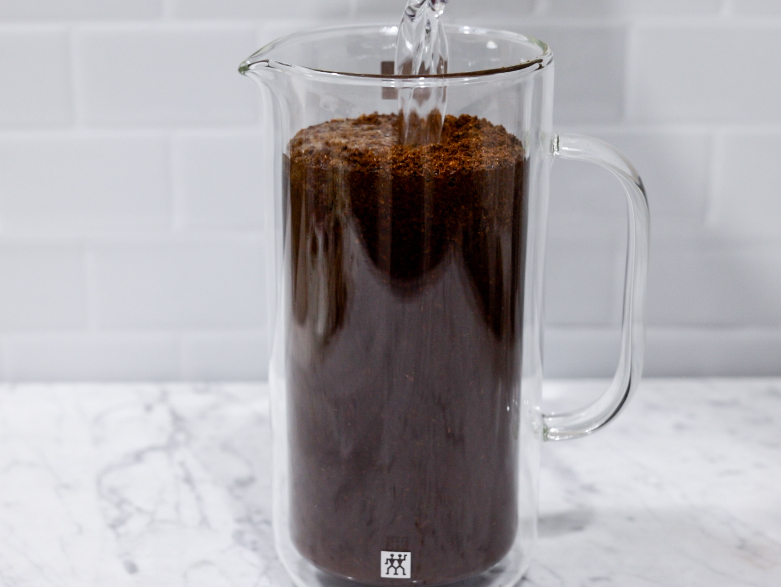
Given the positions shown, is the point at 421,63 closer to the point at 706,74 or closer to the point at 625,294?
the point at 625,294

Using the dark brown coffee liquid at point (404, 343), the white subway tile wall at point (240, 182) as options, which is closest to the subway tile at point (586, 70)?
the white subway tile wall at point (240, 182)

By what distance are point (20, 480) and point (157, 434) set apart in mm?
123

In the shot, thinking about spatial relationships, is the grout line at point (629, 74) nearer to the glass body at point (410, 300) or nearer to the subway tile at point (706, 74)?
the subway tile at point (706, 74)

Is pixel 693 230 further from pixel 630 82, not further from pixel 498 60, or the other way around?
pixel 498 60

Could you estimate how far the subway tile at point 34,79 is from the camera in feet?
2.61

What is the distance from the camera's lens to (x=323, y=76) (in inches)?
19.0

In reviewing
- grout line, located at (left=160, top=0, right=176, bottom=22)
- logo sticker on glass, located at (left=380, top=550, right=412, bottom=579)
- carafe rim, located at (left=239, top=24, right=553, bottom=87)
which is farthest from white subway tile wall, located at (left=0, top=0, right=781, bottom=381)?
logo sticker on glass, located at (left=380, top=550, right=412, bottom=579)

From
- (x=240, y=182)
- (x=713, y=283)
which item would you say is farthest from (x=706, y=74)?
(x=240, y=182)

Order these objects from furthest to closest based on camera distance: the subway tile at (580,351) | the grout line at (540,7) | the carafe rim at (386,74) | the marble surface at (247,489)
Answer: the subway tile at (580,351) → the grout line at (540,7) → the marble surface at (247,489) → the carafe rim at (386,74)

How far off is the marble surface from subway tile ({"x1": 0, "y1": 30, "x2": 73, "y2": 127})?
0.27m

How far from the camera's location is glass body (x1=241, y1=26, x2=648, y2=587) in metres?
0.49

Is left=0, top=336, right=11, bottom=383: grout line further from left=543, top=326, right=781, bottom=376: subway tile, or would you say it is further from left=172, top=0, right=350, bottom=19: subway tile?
left=543, top=326, right=781, bottom=376: subway tile

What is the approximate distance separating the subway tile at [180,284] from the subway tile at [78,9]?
0.69ft

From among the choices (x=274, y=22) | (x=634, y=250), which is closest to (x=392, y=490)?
(x=634, y=250)
